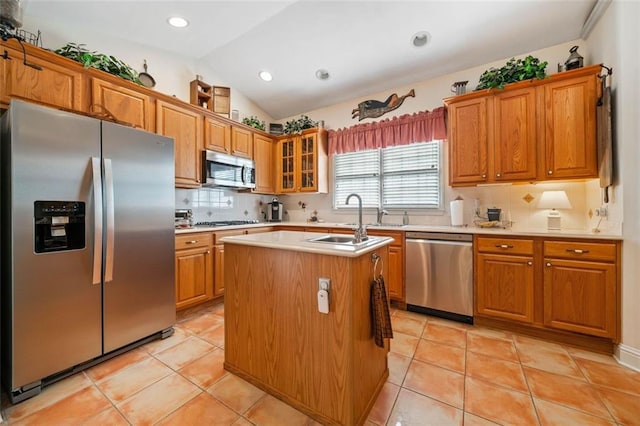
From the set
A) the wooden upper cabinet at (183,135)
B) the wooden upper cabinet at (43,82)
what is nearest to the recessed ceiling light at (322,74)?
the wooden upper cabinet at (183,135)

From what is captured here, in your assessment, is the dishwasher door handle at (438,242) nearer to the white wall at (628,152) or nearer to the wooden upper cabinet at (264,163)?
the white wall at (628,152)

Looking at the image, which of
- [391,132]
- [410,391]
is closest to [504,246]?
[410,391]

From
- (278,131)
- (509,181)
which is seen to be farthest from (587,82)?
(278,131)

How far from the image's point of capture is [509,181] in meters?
2.69

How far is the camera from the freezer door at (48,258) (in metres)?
1.56

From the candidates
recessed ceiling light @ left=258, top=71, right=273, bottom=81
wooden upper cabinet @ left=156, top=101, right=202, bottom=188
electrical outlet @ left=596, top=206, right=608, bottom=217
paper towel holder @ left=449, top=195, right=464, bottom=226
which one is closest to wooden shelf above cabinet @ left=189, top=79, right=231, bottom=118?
wooden upper cabinet @ left=156, top=101, right=202, bottom=188

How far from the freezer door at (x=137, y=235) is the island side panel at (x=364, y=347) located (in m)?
1.84

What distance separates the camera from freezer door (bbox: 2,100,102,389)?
1.56 m

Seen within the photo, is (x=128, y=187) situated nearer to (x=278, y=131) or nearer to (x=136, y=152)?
(x=136, y=152)

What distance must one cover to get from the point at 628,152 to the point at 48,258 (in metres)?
4.23

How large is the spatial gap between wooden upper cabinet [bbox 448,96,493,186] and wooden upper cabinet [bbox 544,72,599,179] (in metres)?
0.51

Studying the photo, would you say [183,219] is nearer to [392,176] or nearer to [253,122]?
[253,122]

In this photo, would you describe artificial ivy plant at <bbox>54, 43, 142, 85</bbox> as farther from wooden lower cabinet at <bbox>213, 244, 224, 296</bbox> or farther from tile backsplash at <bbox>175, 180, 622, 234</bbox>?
wooden lower cabinet at <bbox>213, 244, 224, 296</bbox>

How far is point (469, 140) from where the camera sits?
2873mm
